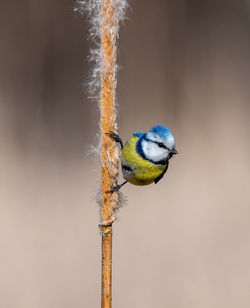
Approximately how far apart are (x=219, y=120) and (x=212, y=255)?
0.57m

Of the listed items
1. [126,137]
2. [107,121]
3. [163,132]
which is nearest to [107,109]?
[107,121]

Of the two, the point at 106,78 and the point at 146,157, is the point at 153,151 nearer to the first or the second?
the point at 146,157

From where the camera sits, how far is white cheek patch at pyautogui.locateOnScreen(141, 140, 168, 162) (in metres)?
1.13

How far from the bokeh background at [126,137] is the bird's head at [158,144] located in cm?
51

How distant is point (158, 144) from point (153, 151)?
3cm

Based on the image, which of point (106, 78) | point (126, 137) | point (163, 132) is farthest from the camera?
point (126, 137)

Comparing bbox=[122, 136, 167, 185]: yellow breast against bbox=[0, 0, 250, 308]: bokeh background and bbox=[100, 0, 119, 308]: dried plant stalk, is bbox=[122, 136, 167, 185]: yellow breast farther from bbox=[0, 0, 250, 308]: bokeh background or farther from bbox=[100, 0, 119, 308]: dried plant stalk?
bbox=[0, 0, 250, 308]: bokeh background

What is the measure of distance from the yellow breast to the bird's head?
20 millimetres

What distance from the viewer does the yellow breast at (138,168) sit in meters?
1.14

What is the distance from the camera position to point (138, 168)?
1.14 m

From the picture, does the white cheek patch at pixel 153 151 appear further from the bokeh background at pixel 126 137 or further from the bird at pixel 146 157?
the bokeh background at pixel 126 137

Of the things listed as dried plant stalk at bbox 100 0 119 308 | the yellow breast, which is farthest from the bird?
dried plant stalk at bbox 100 0 119 308

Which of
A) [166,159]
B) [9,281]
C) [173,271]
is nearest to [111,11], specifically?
[166,159]

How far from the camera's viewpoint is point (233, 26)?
185 cm
